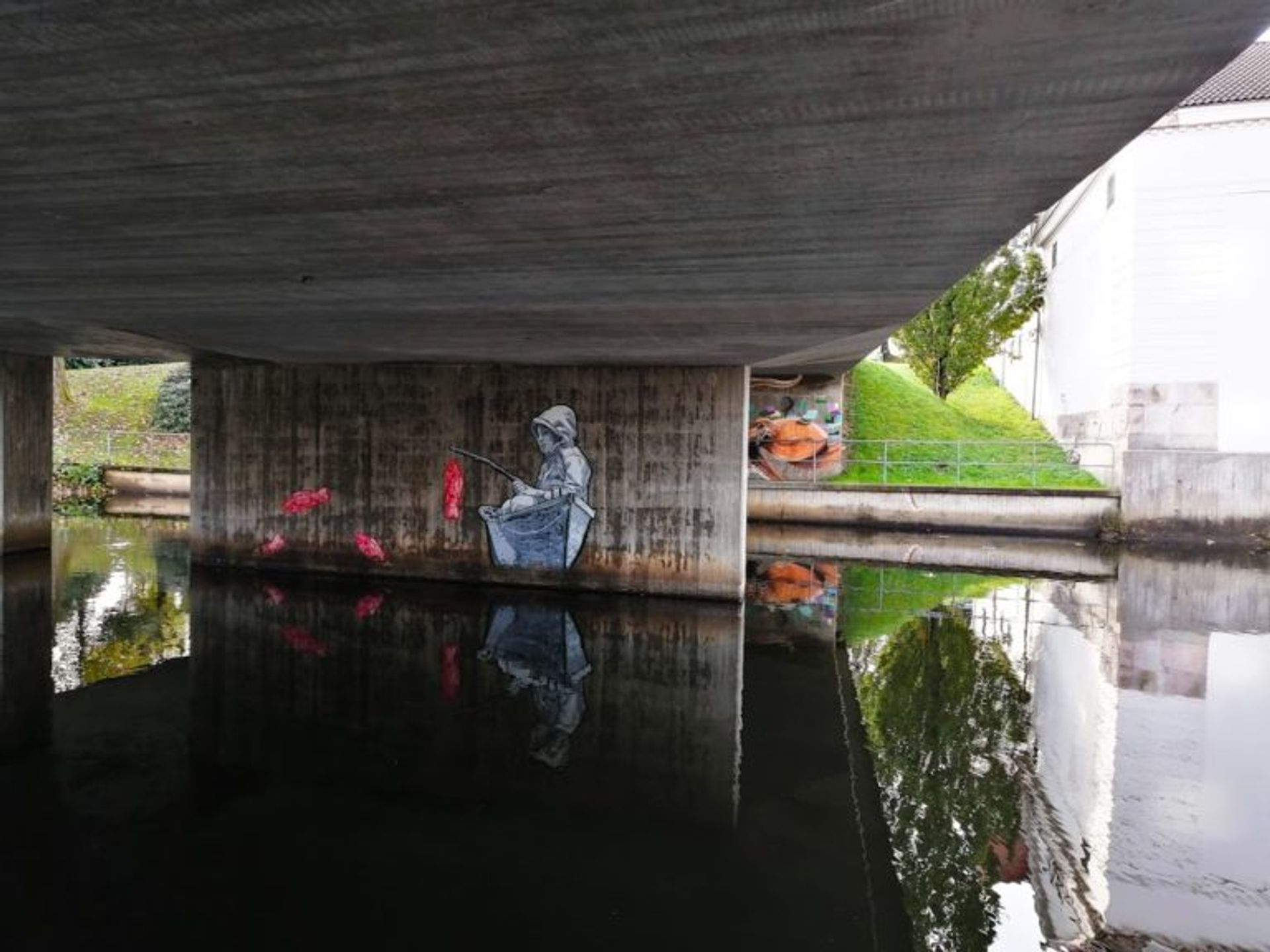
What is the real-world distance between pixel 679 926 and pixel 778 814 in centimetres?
170

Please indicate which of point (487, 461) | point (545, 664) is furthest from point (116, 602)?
point (545, 664)

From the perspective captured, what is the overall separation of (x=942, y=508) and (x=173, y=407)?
87.8 ft

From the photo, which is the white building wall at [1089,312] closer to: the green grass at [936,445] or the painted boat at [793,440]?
the green grass at [936,445]

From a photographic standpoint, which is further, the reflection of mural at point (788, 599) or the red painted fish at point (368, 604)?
the red painted fish at point (368, 604)

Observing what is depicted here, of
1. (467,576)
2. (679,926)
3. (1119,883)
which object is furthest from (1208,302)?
(679,926)

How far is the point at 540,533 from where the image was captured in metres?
14.1

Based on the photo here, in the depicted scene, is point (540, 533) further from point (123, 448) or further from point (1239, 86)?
point (123, 448)

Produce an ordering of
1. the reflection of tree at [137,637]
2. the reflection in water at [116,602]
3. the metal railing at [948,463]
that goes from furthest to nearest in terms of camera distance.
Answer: the metal railing at [948,463] → the reflection in water at [116,602] → the reflection of tree at [137,637]

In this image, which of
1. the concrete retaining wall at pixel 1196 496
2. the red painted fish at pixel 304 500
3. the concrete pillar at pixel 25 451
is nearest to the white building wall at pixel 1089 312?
the concrete retaining wall at pixel 1196 496

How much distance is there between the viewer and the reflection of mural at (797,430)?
2492 cm

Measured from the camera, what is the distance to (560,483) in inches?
546

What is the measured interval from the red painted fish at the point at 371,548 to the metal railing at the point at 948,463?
1298cm

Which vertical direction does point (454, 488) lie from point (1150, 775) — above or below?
above

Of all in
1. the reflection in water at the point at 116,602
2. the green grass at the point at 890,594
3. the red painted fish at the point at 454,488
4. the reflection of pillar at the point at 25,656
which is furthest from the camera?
the red painted fish at the point at 454,488
